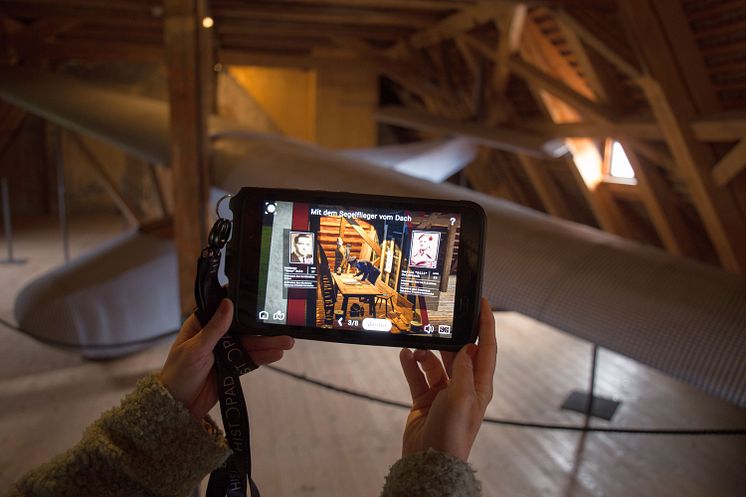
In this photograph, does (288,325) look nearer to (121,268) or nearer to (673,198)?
(121,268)

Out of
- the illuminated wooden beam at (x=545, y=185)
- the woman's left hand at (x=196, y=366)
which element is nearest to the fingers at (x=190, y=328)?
the woman's left hand at (x=196, y=366)

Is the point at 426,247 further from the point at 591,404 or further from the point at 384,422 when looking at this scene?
the point at 591,404

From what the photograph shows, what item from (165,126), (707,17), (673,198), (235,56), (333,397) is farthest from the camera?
(235,56)

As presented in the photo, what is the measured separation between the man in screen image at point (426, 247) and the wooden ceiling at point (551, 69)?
2.12 m

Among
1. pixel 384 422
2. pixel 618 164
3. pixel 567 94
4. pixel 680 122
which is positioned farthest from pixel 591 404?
pixel 618 164

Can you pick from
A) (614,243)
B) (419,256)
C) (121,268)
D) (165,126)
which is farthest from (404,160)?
(419,256)

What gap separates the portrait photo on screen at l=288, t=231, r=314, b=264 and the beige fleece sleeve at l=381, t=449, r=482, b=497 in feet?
0.96

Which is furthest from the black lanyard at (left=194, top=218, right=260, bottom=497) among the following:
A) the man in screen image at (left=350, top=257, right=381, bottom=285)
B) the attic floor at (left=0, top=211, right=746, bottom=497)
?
the attic floor at (left=0, top=211, right=746, bottom=497)

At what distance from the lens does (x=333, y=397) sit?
9.52 ft

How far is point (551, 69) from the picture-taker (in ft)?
12.3

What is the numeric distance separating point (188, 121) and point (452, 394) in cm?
220

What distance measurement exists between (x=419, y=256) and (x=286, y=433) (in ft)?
6.43

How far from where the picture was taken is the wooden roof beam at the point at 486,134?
2953 millimetres

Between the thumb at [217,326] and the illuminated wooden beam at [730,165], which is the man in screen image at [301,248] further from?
the illuminated wooden beam at [730,165]
